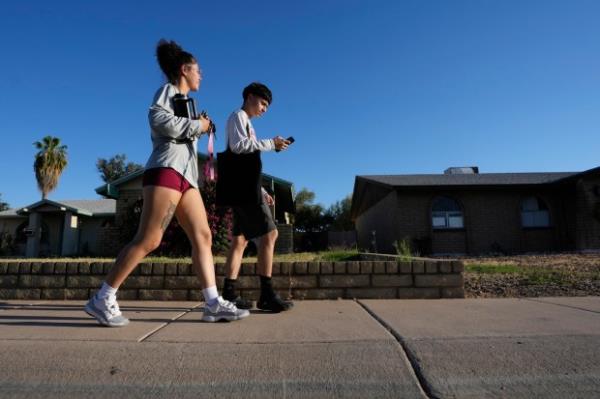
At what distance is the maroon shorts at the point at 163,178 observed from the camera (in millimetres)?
2475

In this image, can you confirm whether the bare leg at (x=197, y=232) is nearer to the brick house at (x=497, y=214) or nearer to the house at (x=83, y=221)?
the house at (x=83, y=221)

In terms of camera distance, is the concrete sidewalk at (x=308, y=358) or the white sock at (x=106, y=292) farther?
the white sock at (x=106, y=292)

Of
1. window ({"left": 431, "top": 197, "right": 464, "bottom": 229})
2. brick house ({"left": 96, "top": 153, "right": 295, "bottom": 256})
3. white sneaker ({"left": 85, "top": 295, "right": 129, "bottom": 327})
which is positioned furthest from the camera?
window ({"left": 431, "top": 197, "right": 464, "bottom": 229})

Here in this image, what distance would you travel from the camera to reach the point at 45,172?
92.2 ft

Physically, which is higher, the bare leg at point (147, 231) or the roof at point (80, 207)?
the roof at point (80, 207)

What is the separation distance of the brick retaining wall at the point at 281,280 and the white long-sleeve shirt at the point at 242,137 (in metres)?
1.24

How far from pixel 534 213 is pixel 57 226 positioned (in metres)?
23.0

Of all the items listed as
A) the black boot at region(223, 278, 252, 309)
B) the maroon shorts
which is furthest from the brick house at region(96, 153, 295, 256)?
the maroon shorts

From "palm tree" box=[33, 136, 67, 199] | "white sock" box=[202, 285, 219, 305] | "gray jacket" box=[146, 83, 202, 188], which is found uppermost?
"palm tree" box=[33, 136, 67, 199]

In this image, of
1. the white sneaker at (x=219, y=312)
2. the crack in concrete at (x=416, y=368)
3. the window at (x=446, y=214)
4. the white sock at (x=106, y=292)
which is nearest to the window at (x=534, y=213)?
the window at (x=446, y=214)

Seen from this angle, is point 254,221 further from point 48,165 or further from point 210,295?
point 48,165

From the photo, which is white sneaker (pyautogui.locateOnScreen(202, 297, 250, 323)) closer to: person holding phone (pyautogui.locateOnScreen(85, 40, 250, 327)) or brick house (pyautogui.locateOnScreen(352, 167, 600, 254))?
person holding phone (pyautogui.locateOnScreen(85, 40, 250, 327))

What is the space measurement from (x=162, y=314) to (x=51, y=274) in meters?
1.58

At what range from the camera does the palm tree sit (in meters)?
28.1
